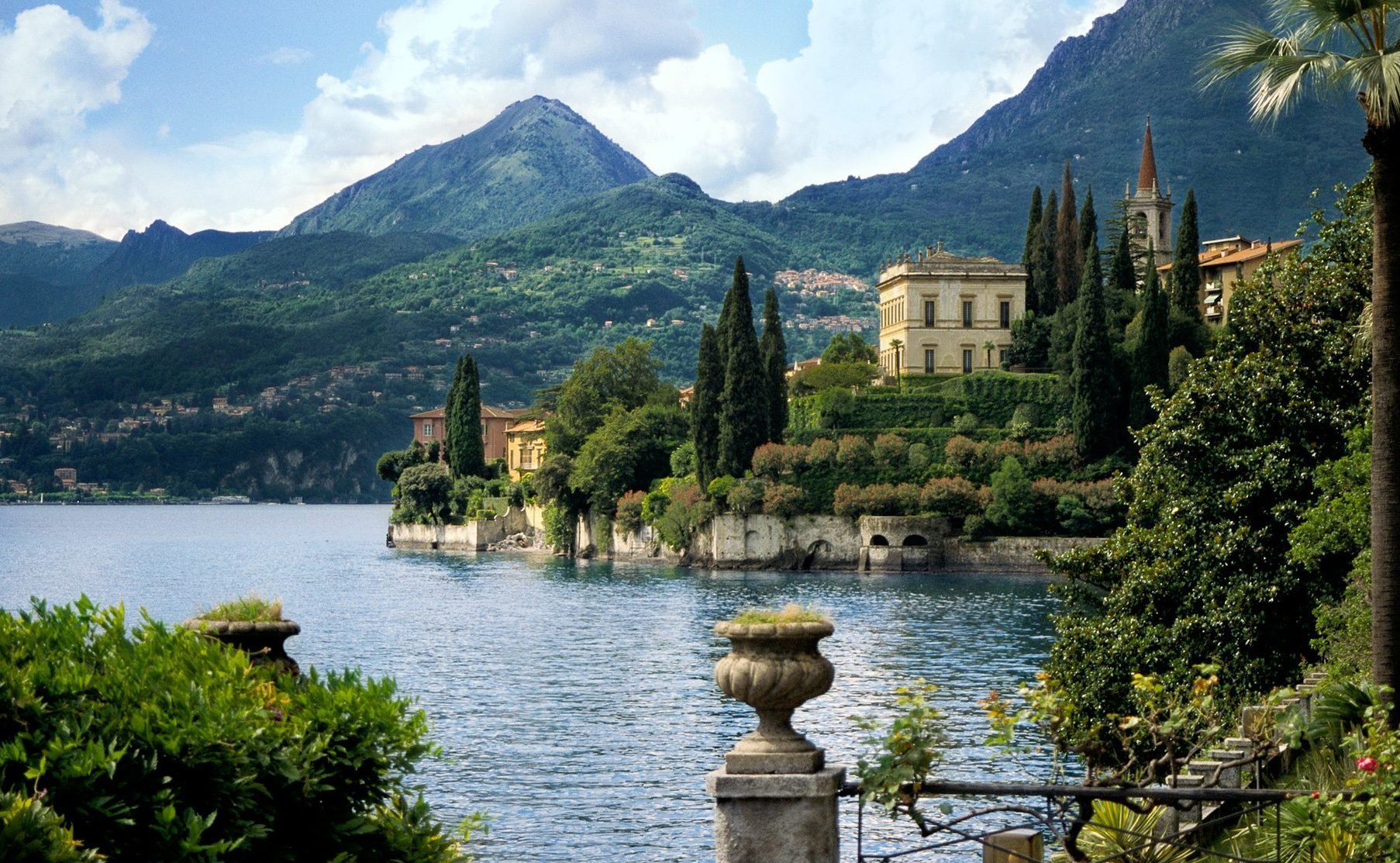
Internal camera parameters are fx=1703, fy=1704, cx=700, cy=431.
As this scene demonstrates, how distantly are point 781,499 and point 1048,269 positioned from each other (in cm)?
2247

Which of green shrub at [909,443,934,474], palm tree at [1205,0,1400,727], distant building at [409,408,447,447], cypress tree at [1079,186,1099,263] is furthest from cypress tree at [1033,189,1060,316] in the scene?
palm tree at [1205,0,1400,727]

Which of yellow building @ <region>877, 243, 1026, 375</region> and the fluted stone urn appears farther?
yellow building @ <region>877, 243, 1026, 375</region>

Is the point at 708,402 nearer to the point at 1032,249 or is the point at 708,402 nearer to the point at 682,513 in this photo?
the point at 682,513

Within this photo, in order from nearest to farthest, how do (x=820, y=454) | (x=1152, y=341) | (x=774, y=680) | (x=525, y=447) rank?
(x=774, y=680)
(x=1152, y=341)
(x=820, y=454)
(x=525, y=447)

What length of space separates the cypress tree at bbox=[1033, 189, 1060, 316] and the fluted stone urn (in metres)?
82.3

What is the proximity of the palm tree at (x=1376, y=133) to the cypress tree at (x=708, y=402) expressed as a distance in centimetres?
6186

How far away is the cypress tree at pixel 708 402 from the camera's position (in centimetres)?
7488

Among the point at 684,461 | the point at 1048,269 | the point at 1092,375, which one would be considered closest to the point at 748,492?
the point at 684,461

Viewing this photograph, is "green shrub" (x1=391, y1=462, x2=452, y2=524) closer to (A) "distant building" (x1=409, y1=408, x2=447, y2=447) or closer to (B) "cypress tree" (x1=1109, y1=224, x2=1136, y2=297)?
(A) "distant building" (x1=409, y1=408, x2=447, y2=447)

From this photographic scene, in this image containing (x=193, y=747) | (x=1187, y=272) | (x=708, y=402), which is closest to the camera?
(x=193, y=747)

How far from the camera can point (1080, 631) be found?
78.1ft

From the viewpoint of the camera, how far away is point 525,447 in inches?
4459

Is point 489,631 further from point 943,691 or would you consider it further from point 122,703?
point 122,703

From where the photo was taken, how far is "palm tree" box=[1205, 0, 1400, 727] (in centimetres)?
1168
